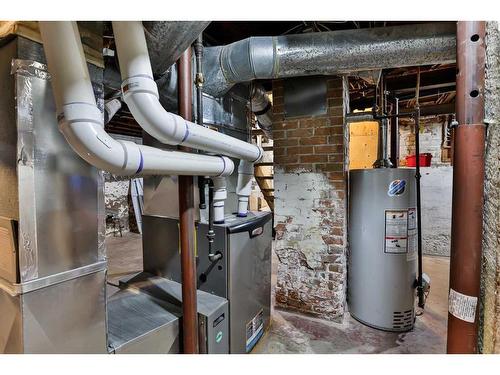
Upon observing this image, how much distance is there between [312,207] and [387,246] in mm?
621

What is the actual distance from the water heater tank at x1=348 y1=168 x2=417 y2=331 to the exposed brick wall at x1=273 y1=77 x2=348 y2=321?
0.52 feet

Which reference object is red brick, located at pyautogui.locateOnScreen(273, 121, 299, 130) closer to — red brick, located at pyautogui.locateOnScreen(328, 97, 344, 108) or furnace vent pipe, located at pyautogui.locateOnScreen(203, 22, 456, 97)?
red brick, located at pyautogui.locateOnScreen(328, 97, 344, 108)

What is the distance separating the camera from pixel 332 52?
138 cm

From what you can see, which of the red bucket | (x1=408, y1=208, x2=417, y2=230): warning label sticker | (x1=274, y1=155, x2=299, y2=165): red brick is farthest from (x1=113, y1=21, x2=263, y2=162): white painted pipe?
the red bucket

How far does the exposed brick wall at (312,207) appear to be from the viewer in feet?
6.46

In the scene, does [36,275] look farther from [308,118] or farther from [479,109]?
[308,118]

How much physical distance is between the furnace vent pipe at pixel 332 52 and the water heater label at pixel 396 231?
1024 millimetres

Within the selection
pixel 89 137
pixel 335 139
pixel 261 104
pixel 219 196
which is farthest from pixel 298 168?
pixel 89 137

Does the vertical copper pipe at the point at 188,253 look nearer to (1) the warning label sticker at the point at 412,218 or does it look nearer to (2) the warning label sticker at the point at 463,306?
(2) the warning label sticker at the point at 463,306

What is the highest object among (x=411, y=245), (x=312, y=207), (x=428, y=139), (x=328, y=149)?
(x=428, y=139)

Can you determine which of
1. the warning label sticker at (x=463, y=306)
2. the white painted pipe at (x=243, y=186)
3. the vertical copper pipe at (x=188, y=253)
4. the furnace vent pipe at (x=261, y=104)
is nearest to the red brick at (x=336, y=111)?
the furnace vent pipe at (x=261, y=104)

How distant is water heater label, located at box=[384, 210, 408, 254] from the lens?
1846 millimetres

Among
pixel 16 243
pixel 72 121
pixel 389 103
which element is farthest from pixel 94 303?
pixel 389 103

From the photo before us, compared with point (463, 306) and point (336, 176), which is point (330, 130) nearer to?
point (336, 176)
